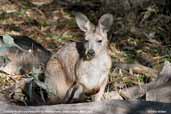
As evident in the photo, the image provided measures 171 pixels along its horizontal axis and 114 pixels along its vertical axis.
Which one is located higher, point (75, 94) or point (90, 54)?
point (90, 54)

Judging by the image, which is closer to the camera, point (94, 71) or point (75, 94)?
point (75, 94)

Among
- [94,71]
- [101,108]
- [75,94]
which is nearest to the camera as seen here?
[101,108]

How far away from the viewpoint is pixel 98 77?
5992 mm

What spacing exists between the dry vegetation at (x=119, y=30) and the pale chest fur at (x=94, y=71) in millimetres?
1077

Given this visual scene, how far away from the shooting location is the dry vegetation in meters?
7.76

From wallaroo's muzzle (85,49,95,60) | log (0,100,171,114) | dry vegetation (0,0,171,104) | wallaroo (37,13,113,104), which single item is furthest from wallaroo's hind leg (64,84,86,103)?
dry vegetation (0,0,171,104)

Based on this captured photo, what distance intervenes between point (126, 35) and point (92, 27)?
2835 mm

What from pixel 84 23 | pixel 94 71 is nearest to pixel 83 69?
pixel 94 71

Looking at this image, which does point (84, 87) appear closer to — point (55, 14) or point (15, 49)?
point (15, 49)

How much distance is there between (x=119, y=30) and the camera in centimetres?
891

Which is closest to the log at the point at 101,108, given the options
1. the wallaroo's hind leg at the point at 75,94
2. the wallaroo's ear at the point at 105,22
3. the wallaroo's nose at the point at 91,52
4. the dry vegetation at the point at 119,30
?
the wallaroo's hind leg at the point at 75,94

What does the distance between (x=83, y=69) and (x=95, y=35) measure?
1.17 feet

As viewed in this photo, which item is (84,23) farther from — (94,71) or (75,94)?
(75,94)

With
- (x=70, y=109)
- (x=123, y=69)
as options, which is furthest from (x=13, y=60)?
(x=70, y=109)
